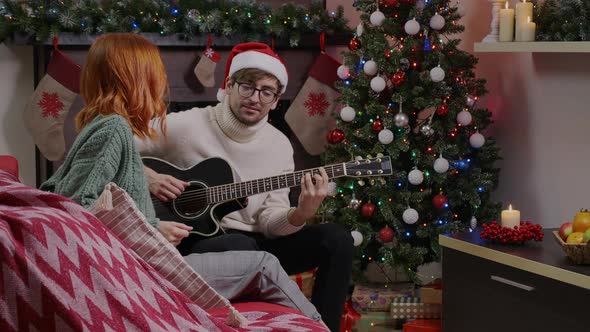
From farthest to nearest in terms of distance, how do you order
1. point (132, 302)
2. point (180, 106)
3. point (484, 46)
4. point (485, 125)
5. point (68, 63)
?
point (180, 106) → point (68, 63) → point (485, 125) → point (484, 46) → point (132, 302)

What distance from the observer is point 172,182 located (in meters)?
3.06

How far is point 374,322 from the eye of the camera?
398cm

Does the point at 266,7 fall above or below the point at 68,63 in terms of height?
above

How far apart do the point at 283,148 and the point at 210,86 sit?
114 cm

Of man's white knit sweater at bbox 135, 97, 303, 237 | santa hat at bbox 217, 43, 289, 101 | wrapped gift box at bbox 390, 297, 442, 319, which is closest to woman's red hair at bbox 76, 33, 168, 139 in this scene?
man's white knit sweater at bbox 135, 97, 303, 237

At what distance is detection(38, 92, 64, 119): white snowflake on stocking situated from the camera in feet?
14.2

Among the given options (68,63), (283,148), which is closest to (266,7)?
(68,63)

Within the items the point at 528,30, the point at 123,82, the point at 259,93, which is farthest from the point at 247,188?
the point at 528,30

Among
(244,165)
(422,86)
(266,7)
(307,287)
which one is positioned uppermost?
(266,7)

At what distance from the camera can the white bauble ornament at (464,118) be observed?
3.84 m

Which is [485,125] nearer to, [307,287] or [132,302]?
[307,287]

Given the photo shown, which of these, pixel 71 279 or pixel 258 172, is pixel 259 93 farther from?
pixel 71 279

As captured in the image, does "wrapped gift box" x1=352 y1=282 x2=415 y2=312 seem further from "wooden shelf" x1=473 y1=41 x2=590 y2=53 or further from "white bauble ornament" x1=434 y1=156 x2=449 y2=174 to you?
"wooden shelf" x1=473 y1=41 x2=590 y2=53

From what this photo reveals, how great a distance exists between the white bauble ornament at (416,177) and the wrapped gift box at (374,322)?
57 cm
